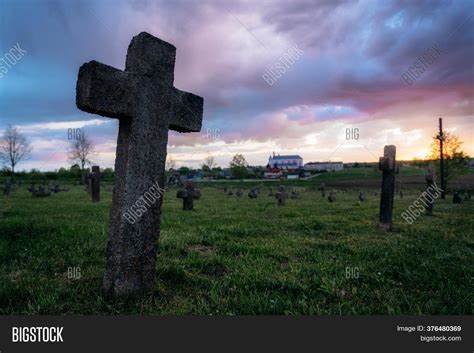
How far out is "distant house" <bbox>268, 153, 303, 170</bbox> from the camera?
15988 cm

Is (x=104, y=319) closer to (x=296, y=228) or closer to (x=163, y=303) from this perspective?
(x=163, y=303)

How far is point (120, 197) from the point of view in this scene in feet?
11.3

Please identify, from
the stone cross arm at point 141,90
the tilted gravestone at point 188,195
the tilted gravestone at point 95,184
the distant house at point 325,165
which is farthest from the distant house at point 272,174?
the stone cross arm at point 141,90

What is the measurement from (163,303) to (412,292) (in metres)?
2.92

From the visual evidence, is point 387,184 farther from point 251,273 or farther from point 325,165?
point 325,165

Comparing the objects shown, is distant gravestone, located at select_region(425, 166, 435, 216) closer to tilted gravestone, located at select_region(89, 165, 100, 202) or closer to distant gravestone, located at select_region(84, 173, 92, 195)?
tilted gravestone, located at select_region(89, 165, 100, 202)

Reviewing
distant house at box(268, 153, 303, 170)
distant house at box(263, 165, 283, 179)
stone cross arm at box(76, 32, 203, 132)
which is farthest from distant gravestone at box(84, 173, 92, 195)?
distant house at box(268, 153, 303, 170)

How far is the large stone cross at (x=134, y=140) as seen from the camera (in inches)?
131

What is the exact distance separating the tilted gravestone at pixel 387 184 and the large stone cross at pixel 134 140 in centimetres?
725

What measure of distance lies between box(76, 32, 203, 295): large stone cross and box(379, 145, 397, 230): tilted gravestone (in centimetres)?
725

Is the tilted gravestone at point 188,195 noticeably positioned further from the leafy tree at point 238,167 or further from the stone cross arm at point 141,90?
the leafy tree at point 238,167

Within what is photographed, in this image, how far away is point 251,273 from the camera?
14.1ft

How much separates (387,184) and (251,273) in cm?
671

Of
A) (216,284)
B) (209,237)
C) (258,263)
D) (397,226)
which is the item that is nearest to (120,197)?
(216,284)
